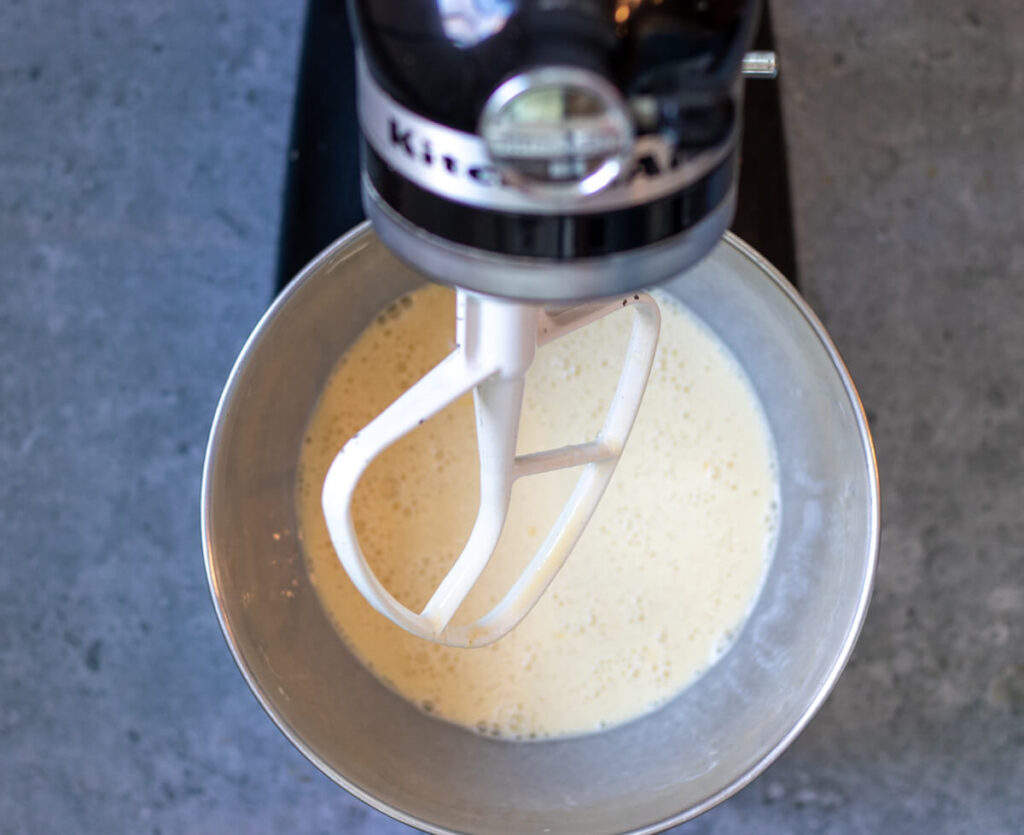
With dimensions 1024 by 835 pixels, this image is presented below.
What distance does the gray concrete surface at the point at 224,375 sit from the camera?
2.48ft

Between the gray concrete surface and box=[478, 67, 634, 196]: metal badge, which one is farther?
the gray concrete surface

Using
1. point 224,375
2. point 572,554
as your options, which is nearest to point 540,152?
point 572,554

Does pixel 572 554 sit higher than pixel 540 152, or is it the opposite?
pixel 540 152

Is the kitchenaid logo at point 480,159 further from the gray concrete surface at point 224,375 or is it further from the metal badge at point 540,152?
the gray concrete surface at point 224,375

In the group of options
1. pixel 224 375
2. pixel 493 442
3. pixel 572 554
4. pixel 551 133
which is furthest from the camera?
pixel 224 375

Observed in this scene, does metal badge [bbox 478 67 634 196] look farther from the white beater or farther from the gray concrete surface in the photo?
the gray concrete surface

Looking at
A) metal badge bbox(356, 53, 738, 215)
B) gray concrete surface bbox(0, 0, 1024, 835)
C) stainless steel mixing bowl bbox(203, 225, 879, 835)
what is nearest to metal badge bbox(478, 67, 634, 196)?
metal badge bbox(356, 53, 738, 215)

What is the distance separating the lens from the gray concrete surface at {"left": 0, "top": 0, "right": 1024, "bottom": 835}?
29.8 inches

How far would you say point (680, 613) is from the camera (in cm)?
67

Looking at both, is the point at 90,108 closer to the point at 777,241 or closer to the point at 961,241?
the point at 777,241

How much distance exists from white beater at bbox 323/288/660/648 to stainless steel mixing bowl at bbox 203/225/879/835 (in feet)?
0.42

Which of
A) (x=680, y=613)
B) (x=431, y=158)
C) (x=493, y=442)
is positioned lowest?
(x=680, y=613)

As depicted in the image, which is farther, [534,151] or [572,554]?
[572,554]

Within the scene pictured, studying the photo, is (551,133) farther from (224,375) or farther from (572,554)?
(224,375)
